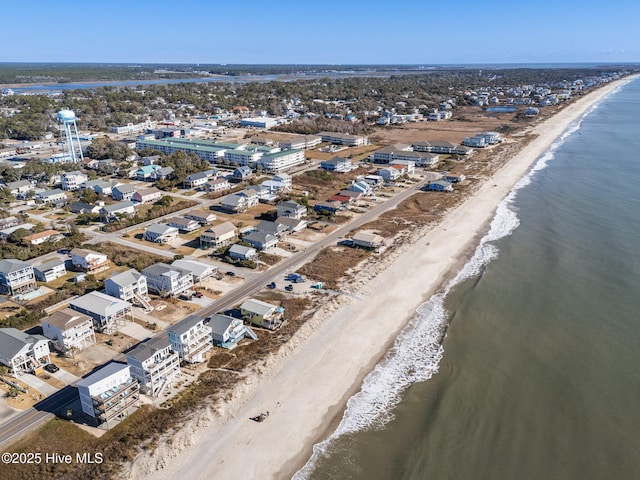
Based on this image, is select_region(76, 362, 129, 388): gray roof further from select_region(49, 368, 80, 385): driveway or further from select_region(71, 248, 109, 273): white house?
select_region(71, 248, 109, 273): white house

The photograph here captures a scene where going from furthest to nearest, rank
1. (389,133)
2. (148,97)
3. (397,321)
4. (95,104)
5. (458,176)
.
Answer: (148,97) → (95,104) → (389,133) → (458,176) → (397,321)

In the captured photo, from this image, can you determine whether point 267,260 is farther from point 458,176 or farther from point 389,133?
point 389,133

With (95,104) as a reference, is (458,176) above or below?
below

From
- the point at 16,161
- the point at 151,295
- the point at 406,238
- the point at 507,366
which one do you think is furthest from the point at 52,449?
the point at 16,161

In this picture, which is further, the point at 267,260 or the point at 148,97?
the point at 148,97

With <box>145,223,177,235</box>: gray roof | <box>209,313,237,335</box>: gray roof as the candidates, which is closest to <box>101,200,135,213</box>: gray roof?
<box>145,223,177,235</box>: gray roof

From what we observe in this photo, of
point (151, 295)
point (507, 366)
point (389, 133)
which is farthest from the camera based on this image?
point (389, 133)
